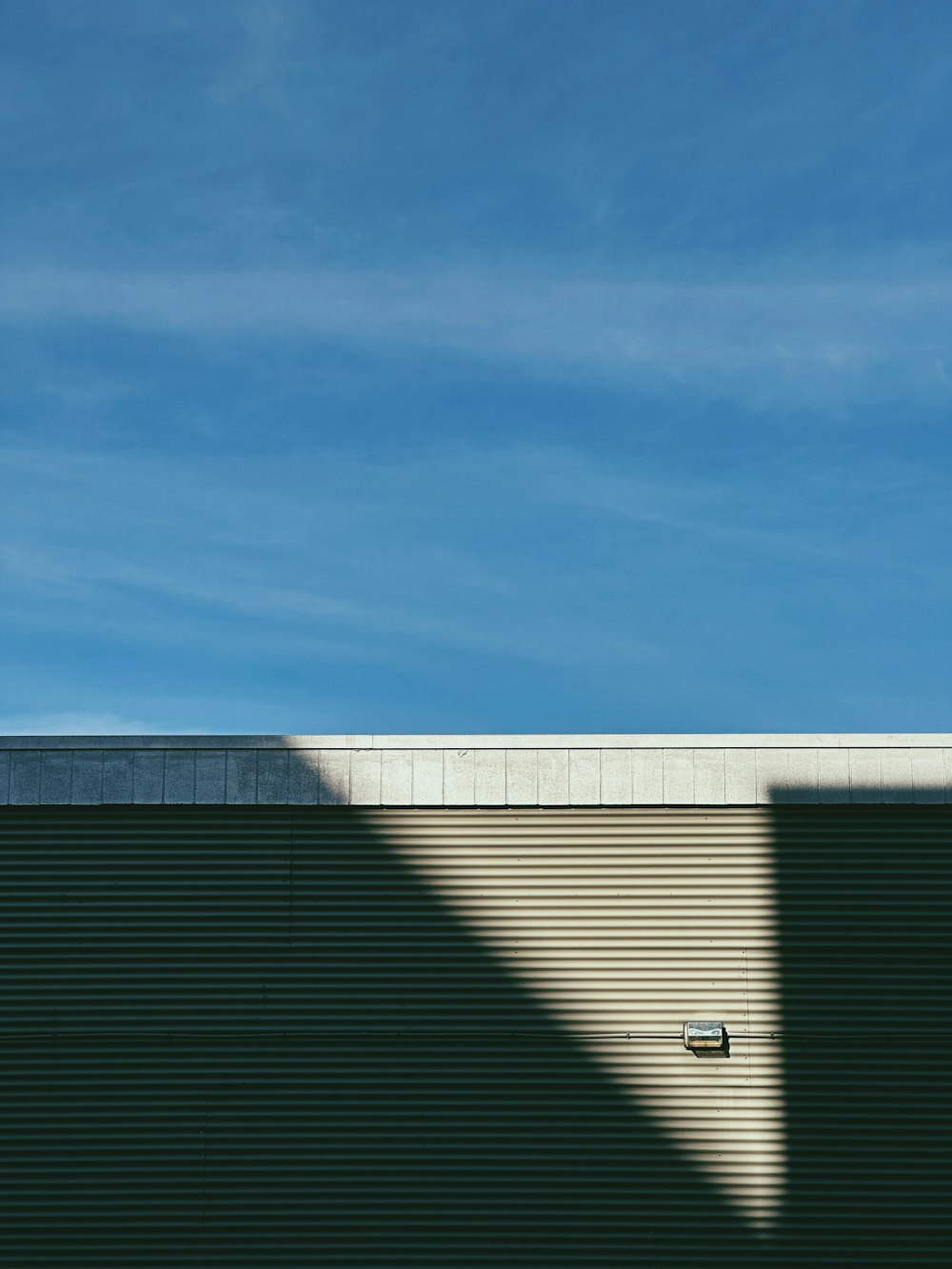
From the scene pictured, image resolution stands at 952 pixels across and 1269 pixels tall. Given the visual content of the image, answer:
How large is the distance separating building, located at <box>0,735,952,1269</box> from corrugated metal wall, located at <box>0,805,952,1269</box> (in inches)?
1.0

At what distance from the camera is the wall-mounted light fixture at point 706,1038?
41.1 ft

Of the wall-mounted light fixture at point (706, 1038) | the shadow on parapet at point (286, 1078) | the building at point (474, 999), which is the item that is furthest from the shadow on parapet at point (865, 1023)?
the shadow on parapet at point (286, 1078)

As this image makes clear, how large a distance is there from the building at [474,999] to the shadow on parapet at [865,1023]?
0.08 ft

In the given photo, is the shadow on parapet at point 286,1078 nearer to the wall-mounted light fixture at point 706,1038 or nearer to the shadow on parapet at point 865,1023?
the wall-mounted light fixture at point 706,1038

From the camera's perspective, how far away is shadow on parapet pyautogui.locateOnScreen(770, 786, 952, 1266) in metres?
12.3

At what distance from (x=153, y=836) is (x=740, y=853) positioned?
5.62 m

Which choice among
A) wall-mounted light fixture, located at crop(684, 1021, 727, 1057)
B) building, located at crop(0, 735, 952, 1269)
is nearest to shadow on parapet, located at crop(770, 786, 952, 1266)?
building, located at crop(0, 735, 952, 1269)

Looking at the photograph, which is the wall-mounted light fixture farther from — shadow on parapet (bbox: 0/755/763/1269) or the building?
shadow on parapet (bbox: 0/755/763/1269)

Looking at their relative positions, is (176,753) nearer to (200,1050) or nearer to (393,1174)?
(200,1050)

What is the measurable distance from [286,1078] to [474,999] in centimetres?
188

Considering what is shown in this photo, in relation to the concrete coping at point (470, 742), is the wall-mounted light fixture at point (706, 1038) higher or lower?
lower

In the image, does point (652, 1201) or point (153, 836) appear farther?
point (153, 836)

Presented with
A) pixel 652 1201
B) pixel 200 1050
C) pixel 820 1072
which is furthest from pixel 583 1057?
pixel 200 1050

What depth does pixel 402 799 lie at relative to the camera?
13.1 metres
